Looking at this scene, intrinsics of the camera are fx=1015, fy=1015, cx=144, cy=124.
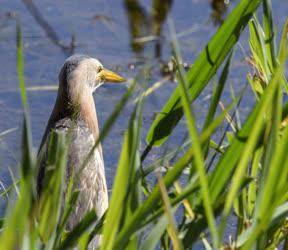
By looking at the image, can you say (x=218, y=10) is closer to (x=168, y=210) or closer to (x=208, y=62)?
(x=208, y=62)

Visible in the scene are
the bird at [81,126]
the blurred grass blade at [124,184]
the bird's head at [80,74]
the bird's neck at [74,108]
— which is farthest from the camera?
the bird's head at [80,74]

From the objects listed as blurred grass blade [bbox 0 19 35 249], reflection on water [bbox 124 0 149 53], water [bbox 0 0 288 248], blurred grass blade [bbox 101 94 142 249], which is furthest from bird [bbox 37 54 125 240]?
blurred grass blade [bbox 0 19 35 249]

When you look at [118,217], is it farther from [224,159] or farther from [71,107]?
[71,107]

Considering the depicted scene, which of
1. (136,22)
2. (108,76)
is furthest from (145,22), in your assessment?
(108,76)

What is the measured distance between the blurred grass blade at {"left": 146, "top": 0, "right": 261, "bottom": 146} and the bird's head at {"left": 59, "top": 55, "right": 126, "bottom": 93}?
2102 millimetres

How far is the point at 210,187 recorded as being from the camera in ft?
9.39

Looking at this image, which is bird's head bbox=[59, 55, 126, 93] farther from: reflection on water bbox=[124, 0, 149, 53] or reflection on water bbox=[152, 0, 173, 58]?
reflection on water bbox=[152, 0, 173, 58]

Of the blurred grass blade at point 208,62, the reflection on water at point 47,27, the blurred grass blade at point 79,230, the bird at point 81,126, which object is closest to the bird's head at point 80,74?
the bird at point 81,126

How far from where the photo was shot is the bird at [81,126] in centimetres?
496

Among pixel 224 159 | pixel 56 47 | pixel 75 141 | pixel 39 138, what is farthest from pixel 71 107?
pixel 224 159

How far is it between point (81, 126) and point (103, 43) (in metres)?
2.09

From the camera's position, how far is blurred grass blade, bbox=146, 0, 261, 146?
11.0 feet

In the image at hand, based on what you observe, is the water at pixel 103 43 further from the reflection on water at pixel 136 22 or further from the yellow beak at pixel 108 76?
the yellow beak at pixel 108 76

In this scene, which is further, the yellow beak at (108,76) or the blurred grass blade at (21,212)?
the yellow beak at (108,76)
